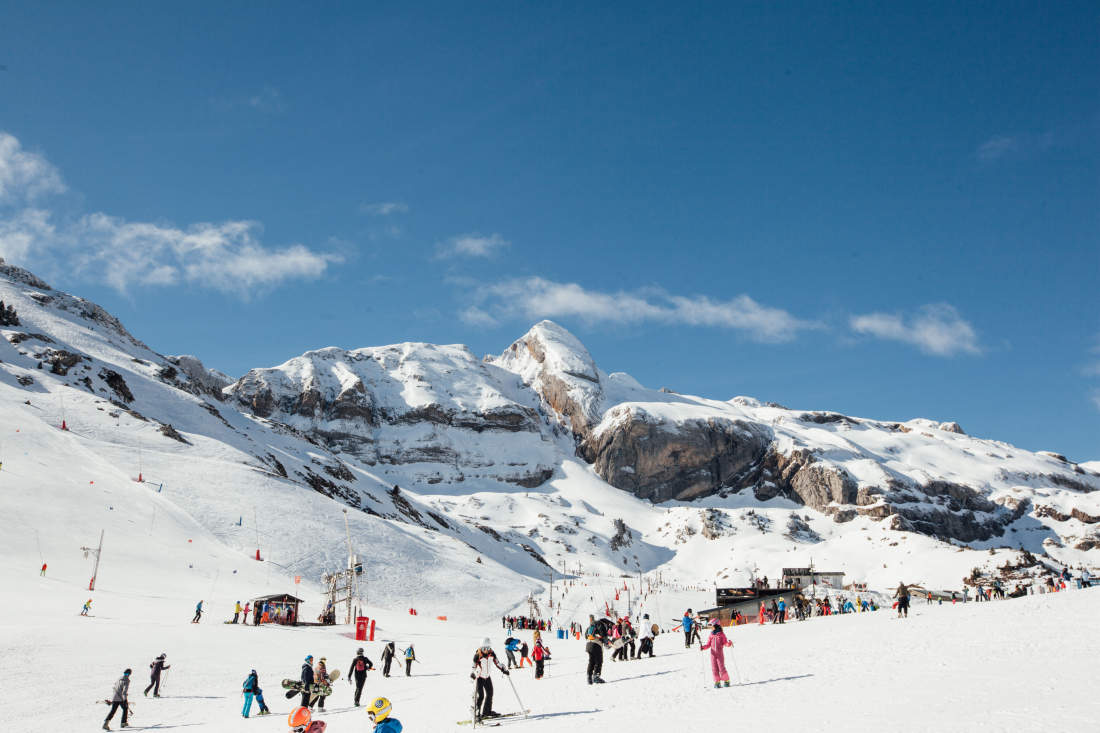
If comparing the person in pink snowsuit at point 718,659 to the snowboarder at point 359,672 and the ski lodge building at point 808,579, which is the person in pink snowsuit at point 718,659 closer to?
the snowboarder at point 359,672

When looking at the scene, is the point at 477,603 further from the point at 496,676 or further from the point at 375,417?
the point at 375,417

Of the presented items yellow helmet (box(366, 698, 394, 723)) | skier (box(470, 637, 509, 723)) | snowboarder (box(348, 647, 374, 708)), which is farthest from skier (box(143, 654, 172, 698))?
yellow helmet (box(366, 698, 394, 723))

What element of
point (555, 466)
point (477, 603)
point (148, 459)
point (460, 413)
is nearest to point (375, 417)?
point (460, 413)

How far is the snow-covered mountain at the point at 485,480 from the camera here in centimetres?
6262

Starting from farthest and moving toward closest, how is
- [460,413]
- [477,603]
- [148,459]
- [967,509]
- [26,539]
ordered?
[460,413], [967,509], [148,459], [477,603], [26,539]

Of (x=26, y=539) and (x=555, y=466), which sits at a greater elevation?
(x=555, y=466)

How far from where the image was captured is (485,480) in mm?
175125

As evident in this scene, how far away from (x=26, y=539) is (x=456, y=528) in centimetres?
6856

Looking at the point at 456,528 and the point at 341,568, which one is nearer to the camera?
the point at 341,568

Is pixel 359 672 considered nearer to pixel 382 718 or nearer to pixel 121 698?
pixel 121 698

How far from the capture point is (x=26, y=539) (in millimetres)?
39656

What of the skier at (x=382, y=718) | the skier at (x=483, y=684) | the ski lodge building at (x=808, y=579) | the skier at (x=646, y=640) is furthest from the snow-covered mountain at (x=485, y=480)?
the skier at (x=382, y=718)

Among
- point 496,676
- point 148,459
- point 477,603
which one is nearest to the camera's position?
point 496,676

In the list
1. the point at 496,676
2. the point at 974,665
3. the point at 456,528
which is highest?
the point at 456,528
